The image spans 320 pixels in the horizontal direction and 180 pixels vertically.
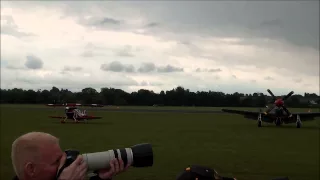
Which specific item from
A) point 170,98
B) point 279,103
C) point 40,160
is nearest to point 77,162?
point 40,160

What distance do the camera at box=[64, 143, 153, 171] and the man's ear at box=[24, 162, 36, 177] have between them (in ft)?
0.53

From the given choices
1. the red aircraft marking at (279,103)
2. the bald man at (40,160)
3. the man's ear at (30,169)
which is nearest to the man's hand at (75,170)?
the bald man at (40,160)

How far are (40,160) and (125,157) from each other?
1.30 ft

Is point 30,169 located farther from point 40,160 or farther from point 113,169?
point 113,169

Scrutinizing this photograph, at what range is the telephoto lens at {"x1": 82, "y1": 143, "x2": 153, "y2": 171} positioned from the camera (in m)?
2.13

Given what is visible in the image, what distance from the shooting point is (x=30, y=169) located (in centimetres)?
202

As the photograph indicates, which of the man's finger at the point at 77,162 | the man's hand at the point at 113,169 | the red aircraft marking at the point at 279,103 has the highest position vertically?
the red aircraft marking at the point at 279,103

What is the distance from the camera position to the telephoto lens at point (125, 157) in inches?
84.0

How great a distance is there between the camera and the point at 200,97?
11462 centimetres

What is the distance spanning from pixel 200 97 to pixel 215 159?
101 metres

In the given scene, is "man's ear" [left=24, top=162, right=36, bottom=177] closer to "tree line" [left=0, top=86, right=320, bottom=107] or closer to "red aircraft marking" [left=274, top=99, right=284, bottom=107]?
"red aircraft marking" [left=274, top=99, right=284, bottom=107]

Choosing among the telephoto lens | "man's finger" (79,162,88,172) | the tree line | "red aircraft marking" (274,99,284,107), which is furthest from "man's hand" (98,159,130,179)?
the tree line

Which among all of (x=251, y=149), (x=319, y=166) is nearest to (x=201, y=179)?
(x=319, y=166)

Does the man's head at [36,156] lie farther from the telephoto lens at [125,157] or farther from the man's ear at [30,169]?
the telephoto lens at [125,157]
